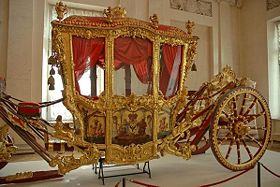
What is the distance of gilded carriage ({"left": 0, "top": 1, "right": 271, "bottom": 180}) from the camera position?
314 cm

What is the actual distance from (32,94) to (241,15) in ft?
23.4

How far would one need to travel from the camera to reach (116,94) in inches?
129

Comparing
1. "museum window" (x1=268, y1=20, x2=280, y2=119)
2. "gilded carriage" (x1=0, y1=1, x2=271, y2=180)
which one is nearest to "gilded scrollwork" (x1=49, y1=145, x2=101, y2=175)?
"gilded carriage" (x1=0, y1=1, x2=271, y2=180)

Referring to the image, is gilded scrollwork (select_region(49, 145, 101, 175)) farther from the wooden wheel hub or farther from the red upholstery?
the wooden wheel hub

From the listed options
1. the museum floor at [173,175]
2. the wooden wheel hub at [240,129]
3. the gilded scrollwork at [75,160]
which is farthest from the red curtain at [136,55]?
the wooden wheel hub at [240,129]

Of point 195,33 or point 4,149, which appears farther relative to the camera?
point 195,33

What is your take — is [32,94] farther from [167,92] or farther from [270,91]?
[270,91]

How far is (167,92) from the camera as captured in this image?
361cm

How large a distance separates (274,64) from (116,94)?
6.38 meters

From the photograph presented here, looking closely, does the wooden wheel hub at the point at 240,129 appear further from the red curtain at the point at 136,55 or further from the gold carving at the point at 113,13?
the gold carving at the point at 113,13

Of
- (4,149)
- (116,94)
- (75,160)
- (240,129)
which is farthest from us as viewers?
(240,129)

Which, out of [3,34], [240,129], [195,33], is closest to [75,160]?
[240,129]

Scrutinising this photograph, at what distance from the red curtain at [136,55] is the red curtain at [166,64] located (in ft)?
0.71

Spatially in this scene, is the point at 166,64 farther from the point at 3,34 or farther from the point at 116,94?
the point at 3,34
